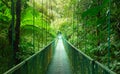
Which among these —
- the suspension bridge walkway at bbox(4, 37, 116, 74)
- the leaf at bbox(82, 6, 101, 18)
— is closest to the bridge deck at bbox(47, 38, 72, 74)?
the suspension bridge walkway at bbox(4, 37, 116, 74)

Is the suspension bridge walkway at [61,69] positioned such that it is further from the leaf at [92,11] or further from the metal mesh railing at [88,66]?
the leaf at [92,11]

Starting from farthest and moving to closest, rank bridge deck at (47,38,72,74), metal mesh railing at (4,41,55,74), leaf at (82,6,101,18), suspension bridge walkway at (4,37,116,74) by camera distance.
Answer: bridge deck at (47,38,72,74) → suspension bridge walkway at (4,37,116,74) → metal mesh railing at (4,41,55,74) → leaf at (82,6,101,18)

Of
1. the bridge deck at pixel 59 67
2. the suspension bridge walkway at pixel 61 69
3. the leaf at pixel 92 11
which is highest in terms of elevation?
the leaf at pixel 92 11

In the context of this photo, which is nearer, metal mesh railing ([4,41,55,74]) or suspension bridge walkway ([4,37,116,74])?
metal mesh railing ([4,41,55,74])

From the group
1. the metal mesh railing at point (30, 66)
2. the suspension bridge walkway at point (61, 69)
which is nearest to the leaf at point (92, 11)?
the suspension bridge walkway at point (61, 69)

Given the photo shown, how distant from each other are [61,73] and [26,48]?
2.20 meters

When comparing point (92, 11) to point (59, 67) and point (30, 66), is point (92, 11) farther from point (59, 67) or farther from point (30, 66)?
point (59, 67)

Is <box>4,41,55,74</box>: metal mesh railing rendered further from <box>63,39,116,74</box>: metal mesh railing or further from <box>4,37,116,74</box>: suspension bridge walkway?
<box>63,39,116,74</box>: metal mesh railing

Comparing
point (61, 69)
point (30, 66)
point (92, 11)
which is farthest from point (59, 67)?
point (92, 11)

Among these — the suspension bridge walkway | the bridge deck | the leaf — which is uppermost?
the leaf

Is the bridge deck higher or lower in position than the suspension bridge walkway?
lower

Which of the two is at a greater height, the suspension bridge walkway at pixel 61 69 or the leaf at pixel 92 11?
the leaf at pixel 92 11

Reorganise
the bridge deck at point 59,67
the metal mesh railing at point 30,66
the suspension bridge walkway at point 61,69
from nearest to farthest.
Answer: the metal mesh railing at point 30,66
the suspension bridge walkway at point 61,69
the bridge deck at point 59,67

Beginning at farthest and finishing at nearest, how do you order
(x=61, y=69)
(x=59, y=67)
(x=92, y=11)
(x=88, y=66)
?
(x=59, y=67)
(x=61, y=69)
(x=88, y=66)
(x=92, y=11)
